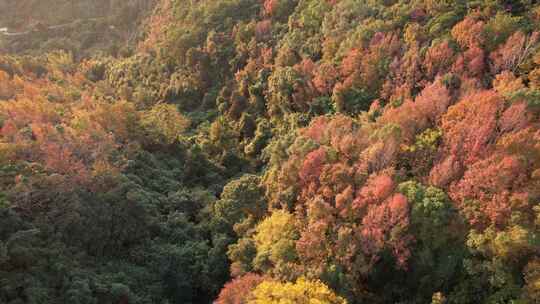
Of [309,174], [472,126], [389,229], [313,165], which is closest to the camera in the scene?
[389,229]

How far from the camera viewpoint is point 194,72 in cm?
9962

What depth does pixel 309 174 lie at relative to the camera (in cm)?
5406

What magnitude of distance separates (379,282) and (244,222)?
18.7m

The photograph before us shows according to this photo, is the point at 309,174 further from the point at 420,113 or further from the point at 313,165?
the point at 420,113

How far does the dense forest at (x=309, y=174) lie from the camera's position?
43188mm

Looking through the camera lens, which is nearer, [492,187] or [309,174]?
[492,187]

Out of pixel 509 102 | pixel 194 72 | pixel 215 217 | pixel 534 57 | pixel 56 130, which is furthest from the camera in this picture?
pixel 194 72

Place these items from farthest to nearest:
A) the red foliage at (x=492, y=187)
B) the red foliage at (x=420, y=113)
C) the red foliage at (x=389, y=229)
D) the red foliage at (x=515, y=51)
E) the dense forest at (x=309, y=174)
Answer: the red foliage at (x=515, y=51) < the red foliage at (x=420, y=113) < the red foliage at (x=389, y=229) < the dense forest at (x=309, y=174) < the red foliage at (x=492, y=187)

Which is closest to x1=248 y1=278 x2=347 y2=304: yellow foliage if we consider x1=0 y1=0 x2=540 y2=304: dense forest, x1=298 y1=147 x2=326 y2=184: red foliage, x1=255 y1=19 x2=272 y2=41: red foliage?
x1=0 y1=0 x2=540 y2=304: dense forest

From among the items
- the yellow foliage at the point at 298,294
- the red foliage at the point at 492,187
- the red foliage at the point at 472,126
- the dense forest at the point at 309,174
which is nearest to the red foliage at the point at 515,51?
the dense forest at the point at 309,174

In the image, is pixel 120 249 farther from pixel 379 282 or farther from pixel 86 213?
pixel 379 282

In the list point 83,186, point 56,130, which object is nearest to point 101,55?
point 56,130

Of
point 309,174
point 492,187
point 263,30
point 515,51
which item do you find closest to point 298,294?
point 309,174

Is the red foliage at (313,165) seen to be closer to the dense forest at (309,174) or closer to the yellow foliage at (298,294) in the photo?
the dense forest at (309,174)
